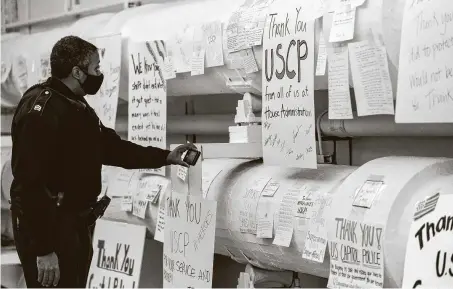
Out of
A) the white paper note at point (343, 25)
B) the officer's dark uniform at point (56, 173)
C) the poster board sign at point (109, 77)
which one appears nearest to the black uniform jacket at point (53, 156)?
the officer's dark uniform at point (56, 173)

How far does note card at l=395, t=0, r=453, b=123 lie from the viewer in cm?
216

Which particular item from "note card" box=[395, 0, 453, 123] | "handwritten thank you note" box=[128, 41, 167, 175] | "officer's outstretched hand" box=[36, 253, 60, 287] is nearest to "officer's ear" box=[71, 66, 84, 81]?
"handwritten thank you note" box=[128, 41, 167, 175]

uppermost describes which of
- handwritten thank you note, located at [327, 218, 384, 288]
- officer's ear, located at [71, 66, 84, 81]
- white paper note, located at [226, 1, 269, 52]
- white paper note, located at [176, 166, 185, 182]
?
white paper note, located at [226, 1, 269, 52]

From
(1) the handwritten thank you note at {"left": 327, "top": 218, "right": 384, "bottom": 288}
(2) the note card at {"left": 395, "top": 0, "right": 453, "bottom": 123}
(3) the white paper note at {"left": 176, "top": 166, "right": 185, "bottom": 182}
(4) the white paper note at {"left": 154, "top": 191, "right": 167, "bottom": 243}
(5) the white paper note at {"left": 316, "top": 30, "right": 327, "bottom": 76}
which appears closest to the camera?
(2) the note card at {"left": 395, "top": 0, "right": 453, "bottom": 123}

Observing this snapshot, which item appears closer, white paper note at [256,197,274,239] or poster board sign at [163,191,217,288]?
white paper note at [256,197,274,239]

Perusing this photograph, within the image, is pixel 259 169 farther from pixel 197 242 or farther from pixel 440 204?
pixel 440 204

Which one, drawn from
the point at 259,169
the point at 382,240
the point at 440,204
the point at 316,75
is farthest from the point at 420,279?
the point at 259,169

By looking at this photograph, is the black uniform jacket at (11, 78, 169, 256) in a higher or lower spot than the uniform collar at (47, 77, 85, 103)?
lower

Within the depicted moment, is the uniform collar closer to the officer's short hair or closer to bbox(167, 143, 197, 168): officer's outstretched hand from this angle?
the officer's short hair

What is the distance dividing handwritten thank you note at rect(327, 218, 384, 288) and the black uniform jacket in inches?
42.5

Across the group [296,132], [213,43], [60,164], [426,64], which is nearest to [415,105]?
[426,64]

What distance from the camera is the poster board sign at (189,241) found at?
314 centimetres

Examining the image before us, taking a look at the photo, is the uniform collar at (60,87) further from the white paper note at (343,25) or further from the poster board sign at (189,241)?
the white paper note at (343,25)

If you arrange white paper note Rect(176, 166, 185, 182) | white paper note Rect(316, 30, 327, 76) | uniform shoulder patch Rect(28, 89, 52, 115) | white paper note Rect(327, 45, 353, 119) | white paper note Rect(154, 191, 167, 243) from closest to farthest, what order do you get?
white paper note Rect(327, 45, 353, 119)
white paper note Rect(316, 30, 327, 76)
uniform shoulder patch Rect(28, 89, 52, 115)
white paper note Rect(176, 166, 185, 182)
white paper note Rect(154, 191, 167, 243)
